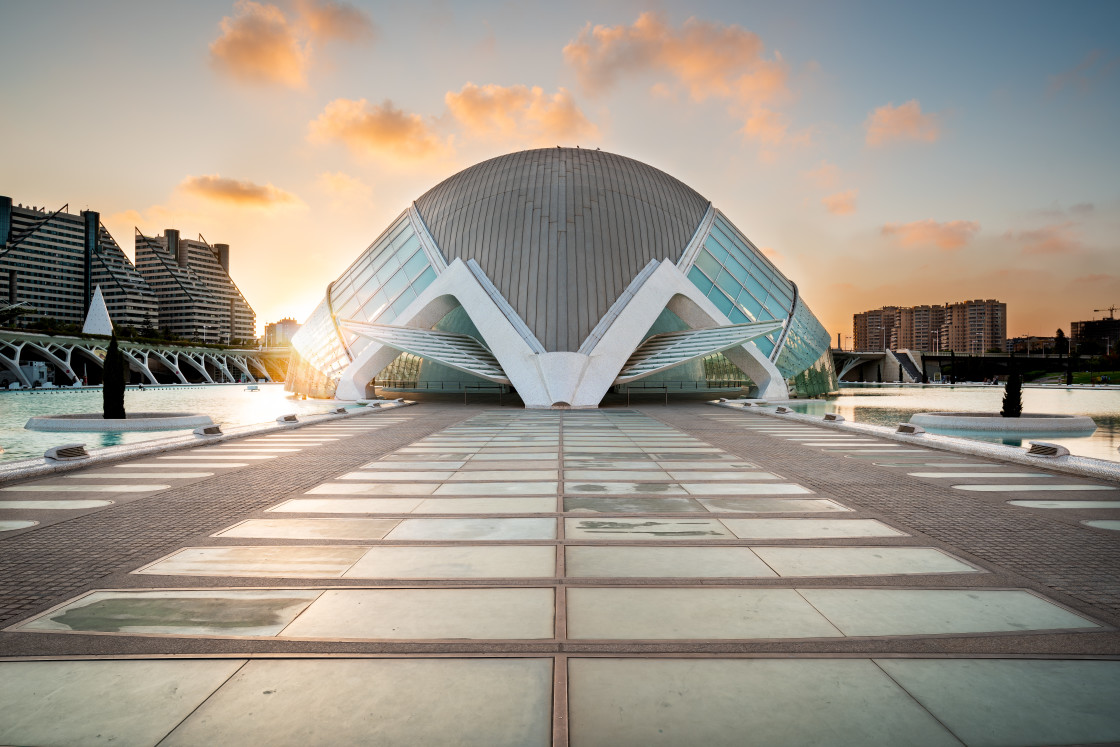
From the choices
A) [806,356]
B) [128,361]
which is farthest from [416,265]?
[128,361]

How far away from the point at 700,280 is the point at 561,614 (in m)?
31.7

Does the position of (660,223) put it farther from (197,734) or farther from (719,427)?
(197,734)

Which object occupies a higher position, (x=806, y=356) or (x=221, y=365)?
(x=221, y=365)

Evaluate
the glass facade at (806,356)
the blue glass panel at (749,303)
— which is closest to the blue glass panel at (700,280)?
the blue glass panel at (749,303)

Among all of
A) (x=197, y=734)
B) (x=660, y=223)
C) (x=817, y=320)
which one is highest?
(x=660, y=223)

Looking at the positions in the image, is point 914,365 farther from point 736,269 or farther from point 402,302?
point 402,302

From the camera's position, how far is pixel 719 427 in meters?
18.0

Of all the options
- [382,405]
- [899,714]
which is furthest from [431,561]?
[382,405]

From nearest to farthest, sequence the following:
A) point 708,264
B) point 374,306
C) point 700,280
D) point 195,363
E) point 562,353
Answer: point 562,353 < point 700,280 < point 374,306 < point 708,264 < point 195,363

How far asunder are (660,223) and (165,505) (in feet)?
103

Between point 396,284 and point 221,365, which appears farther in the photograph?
point 221,365

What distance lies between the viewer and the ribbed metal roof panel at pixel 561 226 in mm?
30688

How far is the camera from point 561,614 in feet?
13.4

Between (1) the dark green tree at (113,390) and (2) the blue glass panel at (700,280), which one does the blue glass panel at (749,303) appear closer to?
(2) the blue glass panel at (700,280)
